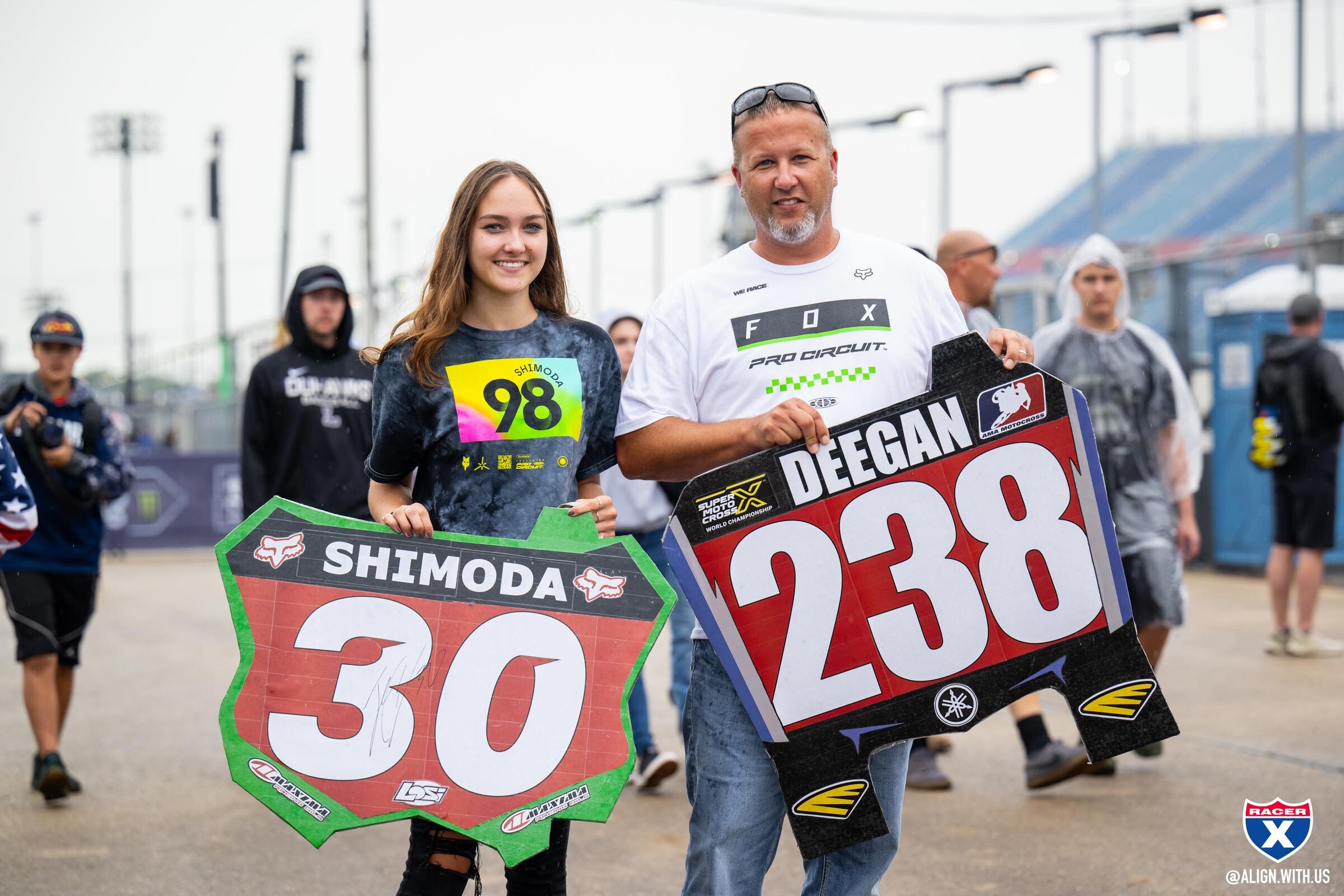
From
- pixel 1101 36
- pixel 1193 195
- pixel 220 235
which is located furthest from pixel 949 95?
pixel 1193 195

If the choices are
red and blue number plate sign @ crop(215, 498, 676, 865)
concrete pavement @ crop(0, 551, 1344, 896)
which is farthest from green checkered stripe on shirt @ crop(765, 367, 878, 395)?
concrete pavement @ crop(0, 551, 1344, 896)

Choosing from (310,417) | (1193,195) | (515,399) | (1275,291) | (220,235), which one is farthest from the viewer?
(1193,195)

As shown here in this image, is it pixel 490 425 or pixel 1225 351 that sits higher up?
pixel 1225 351

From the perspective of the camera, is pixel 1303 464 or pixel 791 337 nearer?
pixel 791 337

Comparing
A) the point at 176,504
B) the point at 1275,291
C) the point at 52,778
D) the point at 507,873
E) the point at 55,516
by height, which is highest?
the point at 1275,291

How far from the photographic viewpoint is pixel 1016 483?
10.2 ft

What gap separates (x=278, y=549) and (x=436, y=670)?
1.48 feet

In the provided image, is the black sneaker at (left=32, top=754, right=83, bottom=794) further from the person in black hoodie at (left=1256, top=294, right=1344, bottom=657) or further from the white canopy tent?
the white canopy tent

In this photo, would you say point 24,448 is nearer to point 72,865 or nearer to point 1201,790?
point 72,865

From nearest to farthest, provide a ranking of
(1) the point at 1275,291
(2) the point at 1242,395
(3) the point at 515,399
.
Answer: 1. (3) the point at 515,399
2. (1) the point at 1275,291
3. (2) the point at 1242,395

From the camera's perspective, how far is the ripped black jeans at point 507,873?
315cm

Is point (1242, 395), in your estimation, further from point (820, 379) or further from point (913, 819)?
point (820, 379)

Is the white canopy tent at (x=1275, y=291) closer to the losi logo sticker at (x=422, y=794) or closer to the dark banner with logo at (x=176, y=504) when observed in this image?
the losi logo sticker at (x=422, y=794)

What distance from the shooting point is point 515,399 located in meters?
3.27
